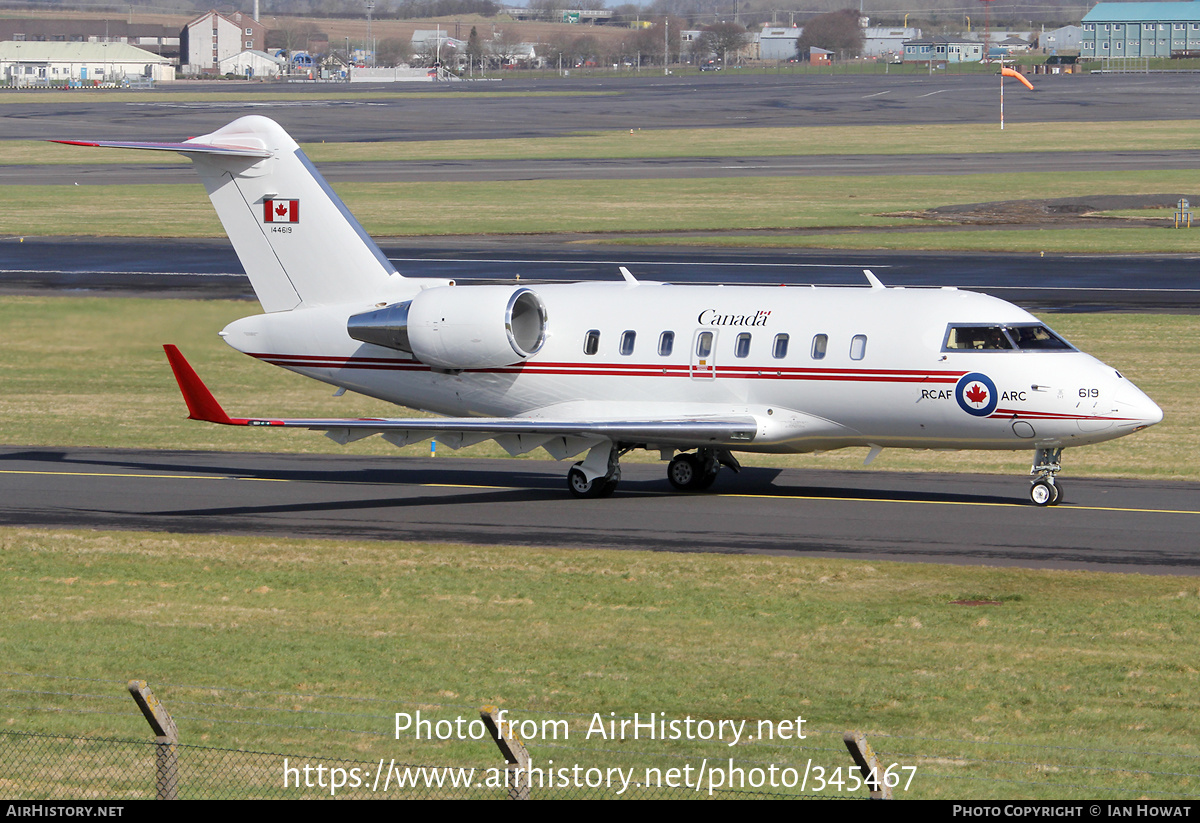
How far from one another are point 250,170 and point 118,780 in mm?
18363

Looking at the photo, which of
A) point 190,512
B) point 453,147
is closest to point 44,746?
point 190,512

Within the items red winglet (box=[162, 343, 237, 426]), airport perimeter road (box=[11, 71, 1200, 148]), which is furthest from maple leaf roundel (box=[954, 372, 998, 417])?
airport perimeter road (box=[11, 71, 1200, 148])

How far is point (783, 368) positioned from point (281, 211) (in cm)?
1073

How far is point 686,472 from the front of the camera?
30328 millimetres

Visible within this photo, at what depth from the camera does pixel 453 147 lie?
128 metres

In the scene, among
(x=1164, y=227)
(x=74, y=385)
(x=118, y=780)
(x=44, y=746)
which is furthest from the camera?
(x=1164, y=227)

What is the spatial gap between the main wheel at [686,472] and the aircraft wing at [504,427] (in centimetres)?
145

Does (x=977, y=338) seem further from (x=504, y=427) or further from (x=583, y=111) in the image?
(x=583, y=111)

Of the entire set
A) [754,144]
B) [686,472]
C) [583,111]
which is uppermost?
[583,111]

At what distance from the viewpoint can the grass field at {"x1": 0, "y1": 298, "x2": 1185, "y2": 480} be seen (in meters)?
33.6

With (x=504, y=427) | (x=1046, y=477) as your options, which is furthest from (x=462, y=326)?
(x=1046, y=477)

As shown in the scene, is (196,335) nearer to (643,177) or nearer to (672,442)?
(672,442)

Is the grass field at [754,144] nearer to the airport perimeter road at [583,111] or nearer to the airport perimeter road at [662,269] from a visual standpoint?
the airport perimeter road at [583,111]

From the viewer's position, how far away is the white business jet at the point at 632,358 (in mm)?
26906
